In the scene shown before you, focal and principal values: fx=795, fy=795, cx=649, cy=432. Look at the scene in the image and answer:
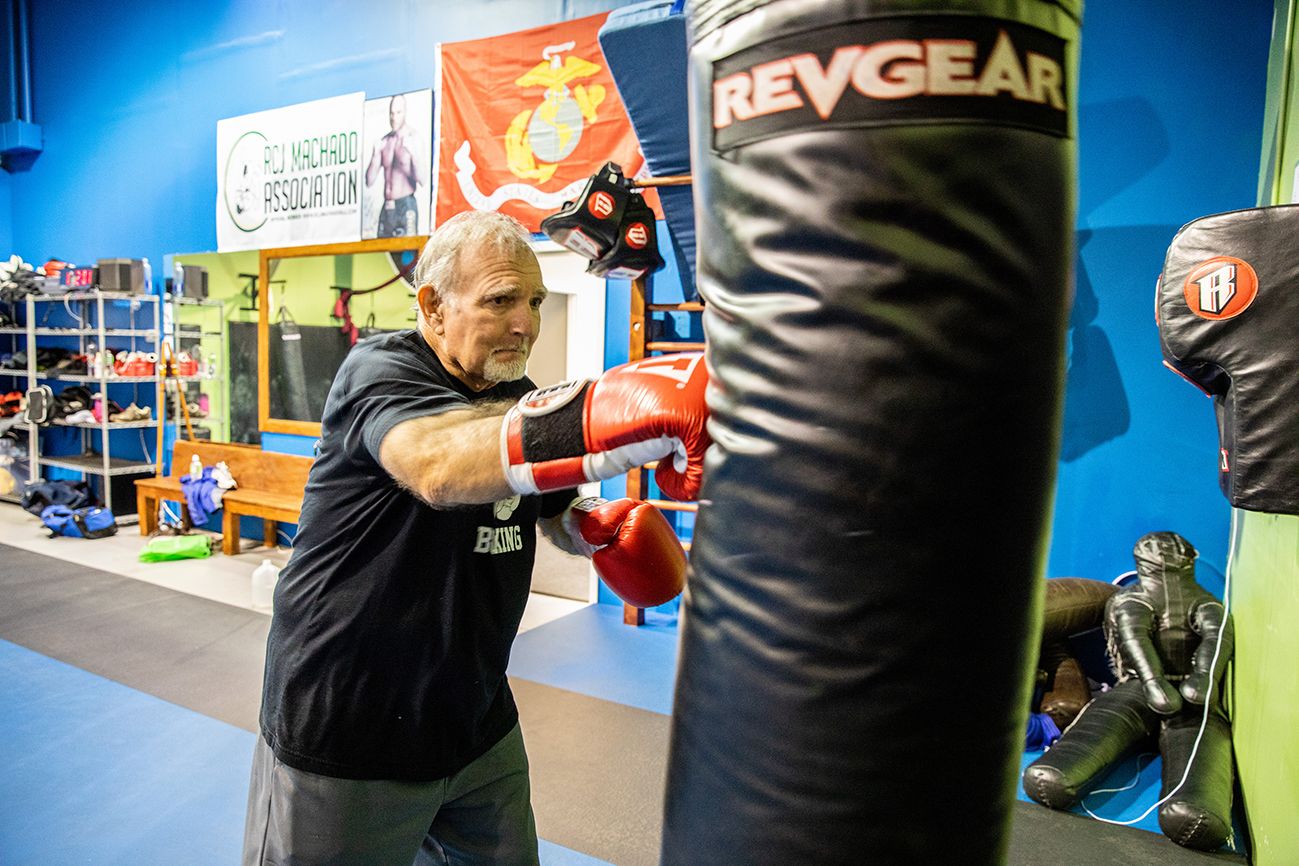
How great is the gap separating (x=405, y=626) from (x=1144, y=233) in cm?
361

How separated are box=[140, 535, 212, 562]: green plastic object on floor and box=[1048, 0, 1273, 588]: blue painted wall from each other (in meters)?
5.71

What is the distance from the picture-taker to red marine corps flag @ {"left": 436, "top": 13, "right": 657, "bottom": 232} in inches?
181

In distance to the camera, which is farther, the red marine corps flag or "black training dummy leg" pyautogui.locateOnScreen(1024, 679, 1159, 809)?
the red marine corps flag

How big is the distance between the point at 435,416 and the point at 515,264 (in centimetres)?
42

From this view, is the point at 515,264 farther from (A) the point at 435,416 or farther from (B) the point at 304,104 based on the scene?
(B) the point at 304,104

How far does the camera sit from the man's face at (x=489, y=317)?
53.6 inches

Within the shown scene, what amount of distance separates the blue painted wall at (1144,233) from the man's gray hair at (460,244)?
304cm

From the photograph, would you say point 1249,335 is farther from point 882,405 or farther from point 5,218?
point 5,218

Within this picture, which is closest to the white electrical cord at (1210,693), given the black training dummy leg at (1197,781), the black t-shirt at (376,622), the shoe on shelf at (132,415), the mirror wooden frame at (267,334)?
the black training dummy leg at (1197,781)

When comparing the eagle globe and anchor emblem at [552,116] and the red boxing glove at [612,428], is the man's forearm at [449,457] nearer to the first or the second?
the red boxing glove at [612,428]

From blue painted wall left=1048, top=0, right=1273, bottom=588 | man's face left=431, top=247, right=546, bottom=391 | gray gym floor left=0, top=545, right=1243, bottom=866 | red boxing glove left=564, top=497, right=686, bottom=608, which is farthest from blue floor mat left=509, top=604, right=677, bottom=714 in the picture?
man's face left=431, top=247, right=546, bottom=391

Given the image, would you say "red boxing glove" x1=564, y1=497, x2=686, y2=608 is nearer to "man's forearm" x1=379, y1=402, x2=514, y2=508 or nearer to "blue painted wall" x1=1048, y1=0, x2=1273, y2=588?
"man's forearm" x1=379, y1=402, x2=514, y2=508

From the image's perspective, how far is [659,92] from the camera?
3594mm

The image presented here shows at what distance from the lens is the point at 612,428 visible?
891 millimetres
